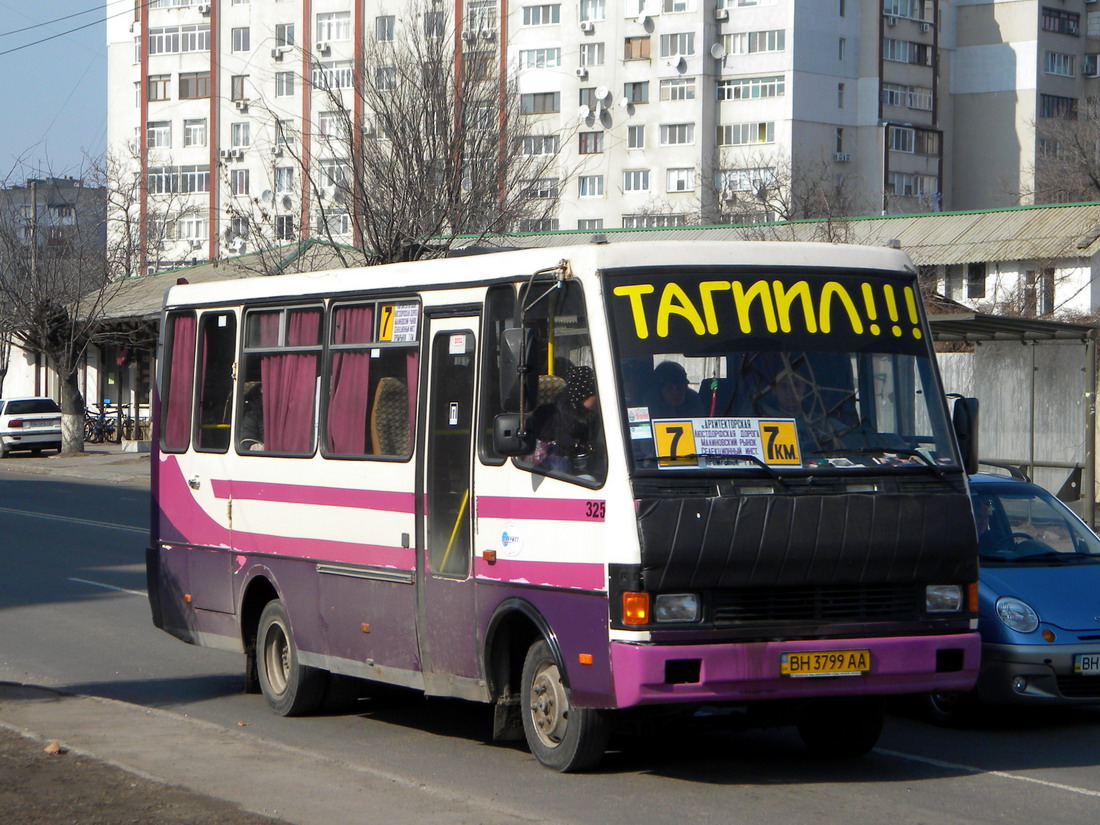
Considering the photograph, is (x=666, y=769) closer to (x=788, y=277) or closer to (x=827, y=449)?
(x=827, y=449)

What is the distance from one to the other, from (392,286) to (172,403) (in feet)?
9.59

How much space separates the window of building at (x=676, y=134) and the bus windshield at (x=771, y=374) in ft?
268

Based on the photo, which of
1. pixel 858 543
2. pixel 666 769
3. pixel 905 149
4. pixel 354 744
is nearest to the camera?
pixel 858 543

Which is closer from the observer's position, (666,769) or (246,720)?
(666,769)

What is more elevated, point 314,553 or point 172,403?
point 172,403

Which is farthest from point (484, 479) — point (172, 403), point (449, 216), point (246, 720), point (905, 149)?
point (905, 149)

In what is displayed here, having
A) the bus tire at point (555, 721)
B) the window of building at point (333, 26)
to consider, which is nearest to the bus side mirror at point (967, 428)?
the bus tire at point (555, 721)

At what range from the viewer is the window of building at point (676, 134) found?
8844 cm

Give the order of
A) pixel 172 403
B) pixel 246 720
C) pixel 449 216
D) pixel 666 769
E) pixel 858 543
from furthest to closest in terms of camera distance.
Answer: pixel 449 216 → pixel 172 403 → pixel 246 720 → pixel 666 769 → pixel 858 543

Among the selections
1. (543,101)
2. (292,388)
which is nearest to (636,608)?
(292,388)

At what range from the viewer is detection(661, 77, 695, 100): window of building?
88125 mm

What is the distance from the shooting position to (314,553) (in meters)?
9.88

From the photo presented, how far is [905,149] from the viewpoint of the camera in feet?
303

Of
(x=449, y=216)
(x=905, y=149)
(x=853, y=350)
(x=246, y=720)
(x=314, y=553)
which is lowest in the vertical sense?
(x=246, y=720)
